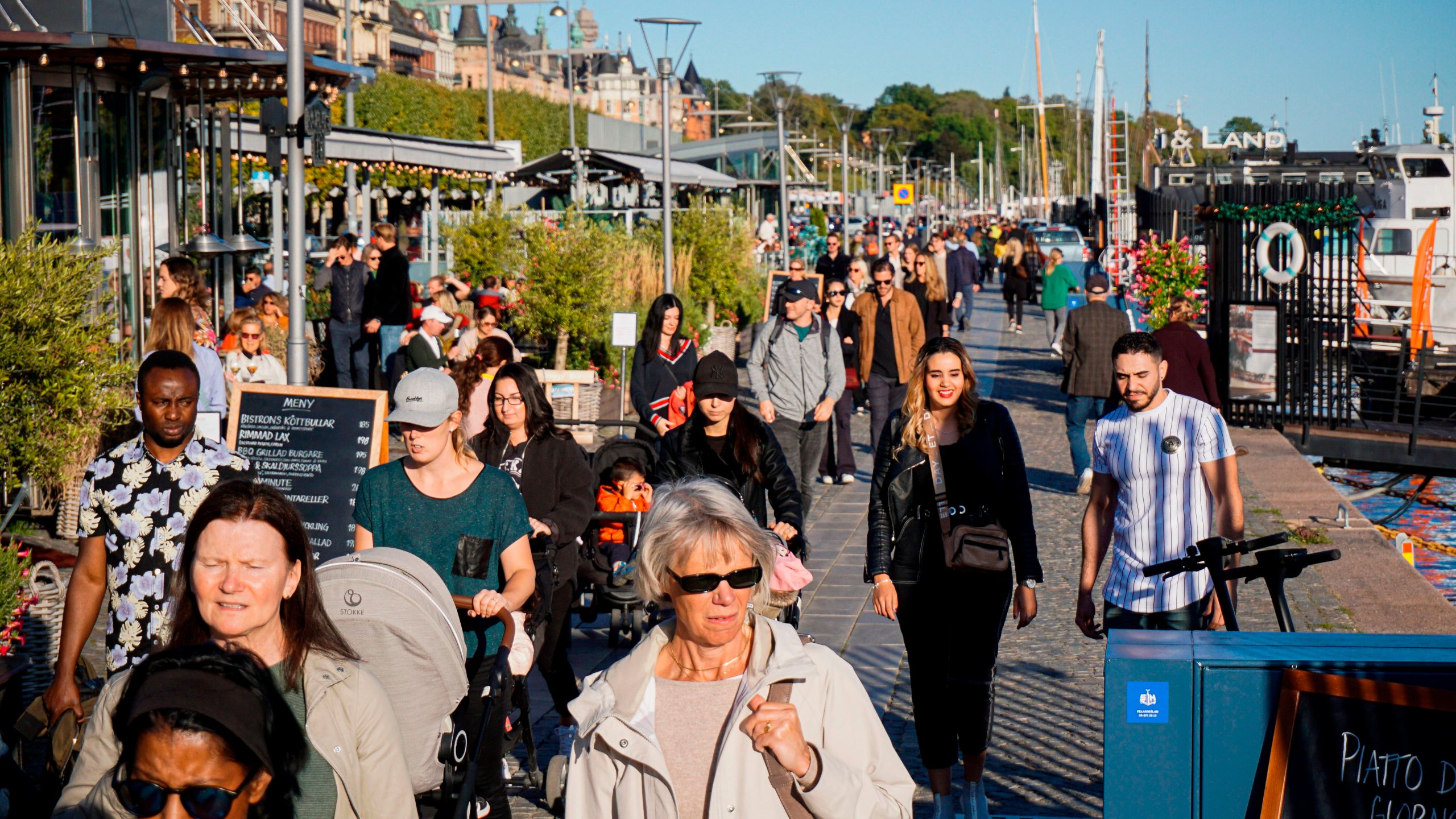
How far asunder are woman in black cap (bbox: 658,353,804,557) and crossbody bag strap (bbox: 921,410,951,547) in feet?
3.05

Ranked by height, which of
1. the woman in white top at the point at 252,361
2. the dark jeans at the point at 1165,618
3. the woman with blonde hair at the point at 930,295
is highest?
the woman with blonde hair at the point at 930,295

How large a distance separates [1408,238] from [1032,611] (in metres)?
24.9

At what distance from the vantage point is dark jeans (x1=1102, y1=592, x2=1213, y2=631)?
556cm

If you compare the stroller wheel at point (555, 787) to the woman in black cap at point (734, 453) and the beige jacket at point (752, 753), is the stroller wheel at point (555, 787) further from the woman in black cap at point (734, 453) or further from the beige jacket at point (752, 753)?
the beige jacket at point (752, 753)

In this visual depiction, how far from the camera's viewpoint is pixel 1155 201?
2923cm

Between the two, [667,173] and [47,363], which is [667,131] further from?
[47,363]

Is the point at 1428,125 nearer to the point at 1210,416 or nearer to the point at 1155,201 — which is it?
the point at 1155,201

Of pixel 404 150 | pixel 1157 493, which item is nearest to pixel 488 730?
pixel 1157 493

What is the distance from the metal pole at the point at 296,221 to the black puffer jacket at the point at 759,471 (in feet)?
15.3

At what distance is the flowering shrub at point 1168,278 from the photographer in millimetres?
18312

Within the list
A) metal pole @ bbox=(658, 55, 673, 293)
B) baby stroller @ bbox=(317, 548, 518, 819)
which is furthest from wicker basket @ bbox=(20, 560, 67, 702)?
metal pole @ bbox=(658, 55, 673, 293)

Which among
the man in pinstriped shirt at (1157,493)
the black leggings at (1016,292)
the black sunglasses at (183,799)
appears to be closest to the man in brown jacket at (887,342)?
the man in pinstriped shirt at (1157,493)

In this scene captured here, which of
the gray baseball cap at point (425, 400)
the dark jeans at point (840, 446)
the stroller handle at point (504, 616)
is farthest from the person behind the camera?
the dark jeans at point (840, 446)

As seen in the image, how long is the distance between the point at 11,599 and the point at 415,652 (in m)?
2.82
